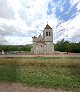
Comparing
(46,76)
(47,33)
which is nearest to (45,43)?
(47,33)

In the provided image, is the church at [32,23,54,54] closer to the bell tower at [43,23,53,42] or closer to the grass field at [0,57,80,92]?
the bell tower at [43,23,53,42]

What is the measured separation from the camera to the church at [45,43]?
219 feet

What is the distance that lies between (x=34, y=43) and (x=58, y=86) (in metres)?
58.8

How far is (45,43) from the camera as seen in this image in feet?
223

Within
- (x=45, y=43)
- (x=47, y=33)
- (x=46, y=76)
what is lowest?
(x=46, y=76)

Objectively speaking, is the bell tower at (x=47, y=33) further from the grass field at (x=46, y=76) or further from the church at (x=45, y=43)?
the grass field at (x=46, y=76)

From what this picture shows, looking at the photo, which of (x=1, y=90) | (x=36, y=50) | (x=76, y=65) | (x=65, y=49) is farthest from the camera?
(x=65, y=49)

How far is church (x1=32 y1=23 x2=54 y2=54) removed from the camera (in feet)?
219

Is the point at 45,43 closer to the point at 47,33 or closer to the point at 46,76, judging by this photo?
the point at 47,33

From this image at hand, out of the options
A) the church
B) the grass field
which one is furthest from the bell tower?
the grass field

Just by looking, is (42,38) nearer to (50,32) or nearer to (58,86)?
(50,32)

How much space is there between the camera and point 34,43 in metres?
68.2

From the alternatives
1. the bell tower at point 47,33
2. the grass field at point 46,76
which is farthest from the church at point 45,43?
the grass field at point 46,76

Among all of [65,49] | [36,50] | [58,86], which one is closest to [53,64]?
[58,86]
